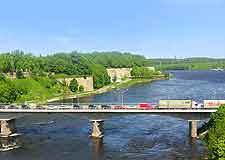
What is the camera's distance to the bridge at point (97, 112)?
90562mm

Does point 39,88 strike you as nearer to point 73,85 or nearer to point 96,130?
point 73,85

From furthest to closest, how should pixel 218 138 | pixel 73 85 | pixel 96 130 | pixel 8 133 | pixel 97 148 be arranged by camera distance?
pixel 73 85, pixel 8 133, pixel 96 130, pixel 97 148, pixel 218 138

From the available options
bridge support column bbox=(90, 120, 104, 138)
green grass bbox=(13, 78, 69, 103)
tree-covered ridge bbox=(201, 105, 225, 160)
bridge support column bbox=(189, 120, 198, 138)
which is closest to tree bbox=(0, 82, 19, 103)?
green grass bbox=(13, 78, 69, 103)

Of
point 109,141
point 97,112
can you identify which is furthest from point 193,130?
point 97,112

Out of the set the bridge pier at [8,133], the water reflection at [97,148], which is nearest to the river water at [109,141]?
the water reflection at [97,148]

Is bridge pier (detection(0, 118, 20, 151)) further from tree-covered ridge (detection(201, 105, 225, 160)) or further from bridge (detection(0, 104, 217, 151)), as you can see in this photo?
tree-covered ridge (detection(201, 105, 225, 160))

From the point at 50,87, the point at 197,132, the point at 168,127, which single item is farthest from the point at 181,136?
the point at 50,87

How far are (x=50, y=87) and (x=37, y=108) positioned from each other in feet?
301

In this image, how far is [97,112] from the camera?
9238cm

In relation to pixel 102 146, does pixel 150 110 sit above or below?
above

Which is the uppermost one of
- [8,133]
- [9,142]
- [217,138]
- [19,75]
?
[19,75]

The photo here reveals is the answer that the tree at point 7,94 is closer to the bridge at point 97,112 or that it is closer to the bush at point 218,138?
the bridge at point 97,112

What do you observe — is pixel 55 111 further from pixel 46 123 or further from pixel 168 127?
pixel 168 127

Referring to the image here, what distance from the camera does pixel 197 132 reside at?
92.0 m
